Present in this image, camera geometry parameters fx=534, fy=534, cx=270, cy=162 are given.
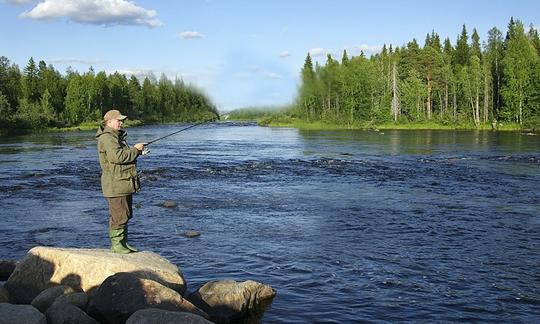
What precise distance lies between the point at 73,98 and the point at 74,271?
106291mm

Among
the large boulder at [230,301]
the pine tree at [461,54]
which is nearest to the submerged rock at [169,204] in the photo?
the large boulder at [230,301]

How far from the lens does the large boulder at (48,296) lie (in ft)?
25.0

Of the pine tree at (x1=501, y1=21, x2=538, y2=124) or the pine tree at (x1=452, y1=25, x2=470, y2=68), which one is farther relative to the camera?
the pine tree at (x1=452, y1=25, x2=470, y2=68)

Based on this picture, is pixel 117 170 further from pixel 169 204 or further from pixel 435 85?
pixel 435 85

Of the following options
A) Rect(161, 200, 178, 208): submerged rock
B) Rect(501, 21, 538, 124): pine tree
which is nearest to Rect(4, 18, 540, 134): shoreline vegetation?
Rect(501, 21, 538, 124): pine tree

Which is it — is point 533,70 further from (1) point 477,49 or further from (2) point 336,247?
(2) point 336,247

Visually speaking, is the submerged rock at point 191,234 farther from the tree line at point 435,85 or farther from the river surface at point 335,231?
the tree line at point 435,85

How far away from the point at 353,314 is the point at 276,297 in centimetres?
139

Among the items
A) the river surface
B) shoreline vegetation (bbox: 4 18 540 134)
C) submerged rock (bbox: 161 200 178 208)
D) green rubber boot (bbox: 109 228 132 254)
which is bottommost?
the river surface

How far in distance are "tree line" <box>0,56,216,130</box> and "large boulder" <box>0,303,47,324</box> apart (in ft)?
177

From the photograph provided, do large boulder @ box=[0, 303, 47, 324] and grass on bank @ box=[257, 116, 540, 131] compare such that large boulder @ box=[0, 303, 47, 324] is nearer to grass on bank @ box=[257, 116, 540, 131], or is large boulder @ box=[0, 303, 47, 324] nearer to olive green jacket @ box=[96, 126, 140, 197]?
olive green jacket @ box=[96, 126, 140, 197]

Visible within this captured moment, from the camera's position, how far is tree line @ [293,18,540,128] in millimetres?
73938

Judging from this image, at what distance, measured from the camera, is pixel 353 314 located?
8.52 metres

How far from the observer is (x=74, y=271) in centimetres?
823
